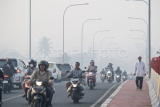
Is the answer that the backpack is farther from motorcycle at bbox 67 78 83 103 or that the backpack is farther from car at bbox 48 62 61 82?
car at bbox 48 62 61 82

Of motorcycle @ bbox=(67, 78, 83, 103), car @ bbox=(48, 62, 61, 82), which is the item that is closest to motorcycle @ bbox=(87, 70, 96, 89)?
motorcycle @ bbox=(67, 78, 83, 103)

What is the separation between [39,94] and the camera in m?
10.1


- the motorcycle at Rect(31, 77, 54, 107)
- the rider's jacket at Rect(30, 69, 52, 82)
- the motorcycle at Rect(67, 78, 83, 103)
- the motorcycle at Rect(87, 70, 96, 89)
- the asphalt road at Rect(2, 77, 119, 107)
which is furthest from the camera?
the motorcycle at Rect(87, 70, 96, 89)

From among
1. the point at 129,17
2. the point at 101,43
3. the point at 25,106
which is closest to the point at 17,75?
the point at 25,106

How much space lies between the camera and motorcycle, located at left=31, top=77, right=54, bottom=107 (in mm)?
9983

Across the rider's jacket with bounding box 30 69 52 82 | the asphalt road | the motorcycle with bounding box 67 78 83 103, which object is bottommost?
the asphalt road

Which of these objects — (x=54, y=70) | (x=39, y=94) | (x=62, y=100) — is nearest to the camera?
(x=39, y=94)

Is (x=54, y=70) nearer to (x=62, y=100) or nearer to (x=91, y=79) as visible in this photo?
(x=91, y=79)

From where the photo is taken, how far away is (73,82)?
15.3 meters

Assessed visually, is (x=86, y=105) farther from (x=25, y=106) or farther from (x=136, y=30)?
(x=136, y=30)

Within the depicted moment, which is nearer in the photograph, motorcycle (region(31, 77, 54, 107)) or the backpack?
motorcycle (region(31, 77, 54, 107))

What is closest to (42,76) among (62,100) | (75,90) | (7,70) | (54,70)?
(75,90)

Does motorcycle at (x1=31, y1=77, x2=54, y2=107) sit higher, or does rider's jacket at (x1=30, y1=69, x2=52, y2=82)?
rider's jacket at (x1=30, y1=69, x2=52, y2=82)

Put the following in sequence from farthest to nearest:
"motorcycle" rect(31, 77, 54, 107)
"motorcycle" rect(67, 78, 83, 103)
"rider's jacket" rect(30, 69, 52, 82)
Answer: "motorcycle" rect(67, 78, 83, 103)
"rider's jacket" rect(30, 69, 52, 82)
"motorcycle" rect(31, 77, 54, 107)
